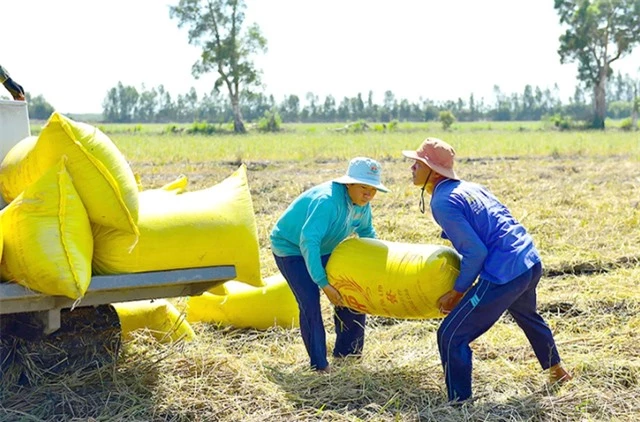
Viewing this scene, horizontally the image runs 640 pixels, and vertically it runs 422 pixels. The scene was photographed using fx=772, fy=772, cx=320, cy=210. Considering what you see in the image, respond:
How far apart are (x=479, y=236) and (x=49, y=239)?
1.94 meters

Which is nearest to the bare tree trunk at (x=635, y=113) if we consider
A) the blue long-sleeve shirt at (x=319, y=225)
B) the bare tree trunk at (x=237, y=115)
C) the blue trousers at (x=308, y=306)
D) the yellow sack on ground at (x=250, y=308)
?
the bare tree trunk at (x=237, y=115)

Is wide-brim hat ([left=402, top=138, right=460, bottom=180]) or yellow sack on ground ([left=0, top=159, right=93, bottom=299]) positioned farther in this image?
wide-brim hat ([left=402, top=138, right=460, bottom=180])

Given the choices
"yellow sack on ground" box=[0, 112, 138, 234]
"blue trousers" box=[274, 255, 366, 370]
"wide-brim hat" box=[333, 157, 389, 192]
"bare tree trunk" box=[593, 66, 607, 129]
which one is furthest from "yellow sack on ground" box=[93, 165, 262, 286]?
"bare tree trunk" box=[593, 66, 607, 129]

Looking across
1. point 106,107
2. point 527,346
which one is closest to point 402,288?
point 527,346

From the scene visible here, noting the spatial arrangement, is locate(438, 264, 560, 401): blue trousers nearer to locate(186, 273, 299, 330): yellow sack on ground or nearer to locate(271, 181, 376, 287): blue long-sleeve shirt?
locate(271, 181, 376, 287): blue long-sleeve shirt

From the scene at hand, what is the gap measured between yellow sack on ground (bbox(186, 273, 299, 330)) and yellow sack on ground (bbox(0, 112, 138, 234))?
1659 mm

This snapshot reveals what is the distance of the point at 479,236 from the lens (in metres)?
3.67

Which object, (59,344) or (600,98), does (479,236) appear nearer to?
(59,344)

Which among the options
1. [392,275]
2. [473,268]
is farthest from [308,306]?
[473,268]

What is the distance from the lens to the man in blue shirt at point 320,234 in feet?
13.1

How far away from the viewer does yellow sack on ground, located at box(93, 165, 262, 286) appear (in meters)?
3.51

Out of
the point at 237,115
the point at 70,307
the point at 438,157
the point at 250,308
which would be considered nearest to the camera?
the point at 70,307

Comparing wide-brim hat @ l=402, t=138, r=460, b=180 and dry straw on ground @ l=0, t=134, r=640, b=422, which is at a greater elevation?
wide-brim hat @ l=402, t=138, r=460, b=180

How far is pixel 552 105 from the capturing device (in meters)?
95.4
